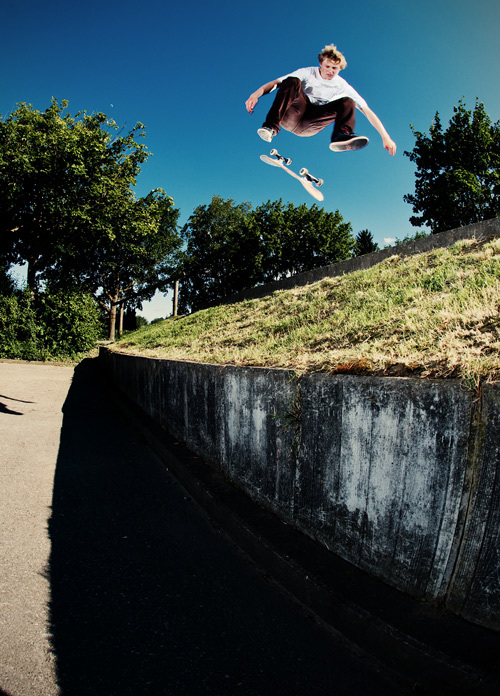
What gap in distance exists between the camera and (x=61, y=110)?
80.8ft

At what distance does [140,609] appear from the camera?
8.79ft

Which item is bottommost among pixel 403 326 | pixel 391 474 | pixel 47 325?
pixel 391 474

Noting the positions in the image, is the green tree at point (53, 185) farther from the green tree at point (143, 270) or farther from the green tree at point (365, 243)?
the green tree at point (365, 243)

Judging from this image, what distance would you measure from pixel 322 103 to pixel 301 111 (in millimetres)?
327

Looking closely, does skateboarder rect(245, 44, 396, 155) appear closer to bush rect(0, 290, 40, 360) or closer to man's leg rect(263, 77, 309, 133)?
man's leg rect(263, 77, 309, 133)

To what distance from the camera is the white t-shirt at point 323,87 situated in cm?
582

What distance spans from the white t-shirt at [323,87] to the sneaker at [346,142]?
1.62 ft

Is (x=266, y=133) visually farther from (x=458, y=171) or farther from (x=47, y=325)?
(x=458, y=171)

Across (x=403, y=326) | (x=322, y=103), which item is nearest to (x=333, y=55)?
(x=322, y=103)

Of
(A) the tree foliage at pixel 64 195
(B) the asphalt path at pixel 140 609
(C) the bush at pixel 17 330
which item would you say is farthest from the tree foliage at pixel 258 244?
(B) the asphalt path at pixel 140 609

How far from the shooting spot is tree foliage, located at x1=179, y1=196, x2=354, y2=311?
48.8m

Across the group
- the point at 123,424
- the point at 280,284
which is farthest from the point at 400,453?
the point at 280,284

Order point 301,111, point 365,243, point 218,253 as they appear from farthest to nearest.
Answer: point 365,243, point 218,253, point 301,111

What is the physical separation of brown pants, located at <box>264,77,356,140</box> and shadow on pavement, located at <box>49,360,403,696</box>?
218 inches
